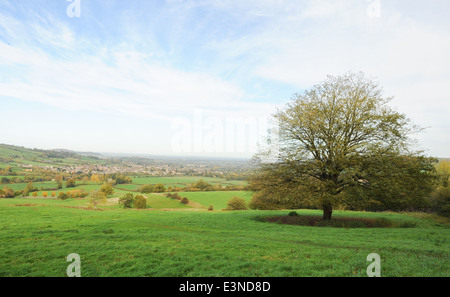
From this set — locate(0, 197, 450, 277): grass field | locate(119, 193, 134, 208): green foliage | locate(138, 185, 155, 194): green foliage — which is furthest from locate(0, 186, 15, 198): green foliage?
locate(0, 197, 450, 277): grass field

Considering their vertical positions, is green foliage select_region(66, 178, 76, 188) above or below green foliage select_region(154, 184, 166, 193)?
above

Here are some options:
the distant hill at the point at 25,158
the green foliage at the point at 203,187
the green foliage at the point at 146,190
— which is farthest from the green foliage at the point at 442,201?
the distant hill at the point at 25,158

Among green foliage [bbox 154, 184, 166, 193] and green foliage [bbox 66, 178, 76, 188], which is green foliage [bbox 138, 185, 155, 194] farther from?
green foliage [bbox 66, 178, 76, 188]

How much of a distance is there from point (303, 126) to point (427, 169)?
1072cm

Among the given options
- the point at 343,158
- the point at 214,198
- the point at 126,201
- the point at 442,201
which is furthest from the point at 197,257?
the point at 214,198

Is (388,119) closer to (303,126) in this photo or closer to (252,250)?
(303,126)

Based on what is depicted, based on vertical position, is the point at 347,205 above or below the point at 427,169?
below

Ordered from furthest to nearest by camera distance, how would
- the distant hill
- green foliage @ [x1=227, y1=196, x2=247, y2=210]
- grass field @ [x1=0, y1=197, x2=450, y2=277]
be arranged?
the distant hill → green foliage @ [x1=227, y1=196, x2=247, y2=210] → grass field @ [x1=0, y1=197, x2=450, y2=277]

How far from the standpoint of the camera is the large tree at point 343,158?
17.4 meters

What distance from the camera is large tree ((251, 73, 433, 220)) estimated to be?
57.0ft

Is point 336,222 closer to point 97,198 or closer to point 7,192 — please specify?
point 97,198
